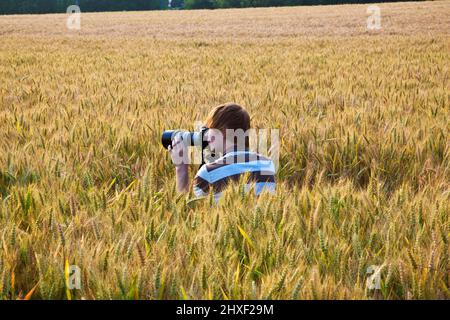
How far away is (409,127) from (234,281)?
94.8 inches

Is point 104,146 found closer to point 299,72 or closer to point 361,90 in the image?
point 361,90

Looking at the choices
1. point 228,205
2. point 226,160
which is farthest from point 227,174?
point 228,205

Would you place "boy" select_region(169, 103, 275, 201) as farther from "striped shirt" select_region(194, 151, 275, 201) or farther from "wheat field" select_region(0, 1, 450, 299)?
"wheat field" select_region(0, 1, 450, 299)

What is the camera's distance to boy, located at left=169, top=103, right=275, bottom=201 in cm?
220

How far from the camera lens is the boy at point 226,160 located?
220 centimetres

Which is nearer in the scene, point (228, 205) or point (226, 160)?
point (228, 205)

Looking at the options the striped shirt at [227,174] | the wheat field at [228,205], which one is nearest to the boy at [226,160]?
the striped shirt at [227,174]

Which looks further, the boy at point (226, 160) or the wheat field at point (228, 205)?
the boy at point (226, 160)

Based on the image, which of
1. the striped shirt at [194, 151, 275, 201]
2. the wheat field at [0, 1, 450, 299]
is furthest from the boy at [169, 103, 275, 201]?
the wheat field at [0, 1, 450, 299]

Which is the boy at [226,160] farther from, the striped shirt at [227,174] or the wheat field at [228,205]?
the wheat field at [228,205]

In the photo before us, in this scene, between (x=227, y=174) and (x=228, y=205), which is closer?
(x=228, y=205)

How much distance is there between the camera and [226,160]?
227cm

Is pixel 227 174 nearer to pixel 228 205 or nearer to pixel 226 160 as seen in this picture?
pixel 226 160
